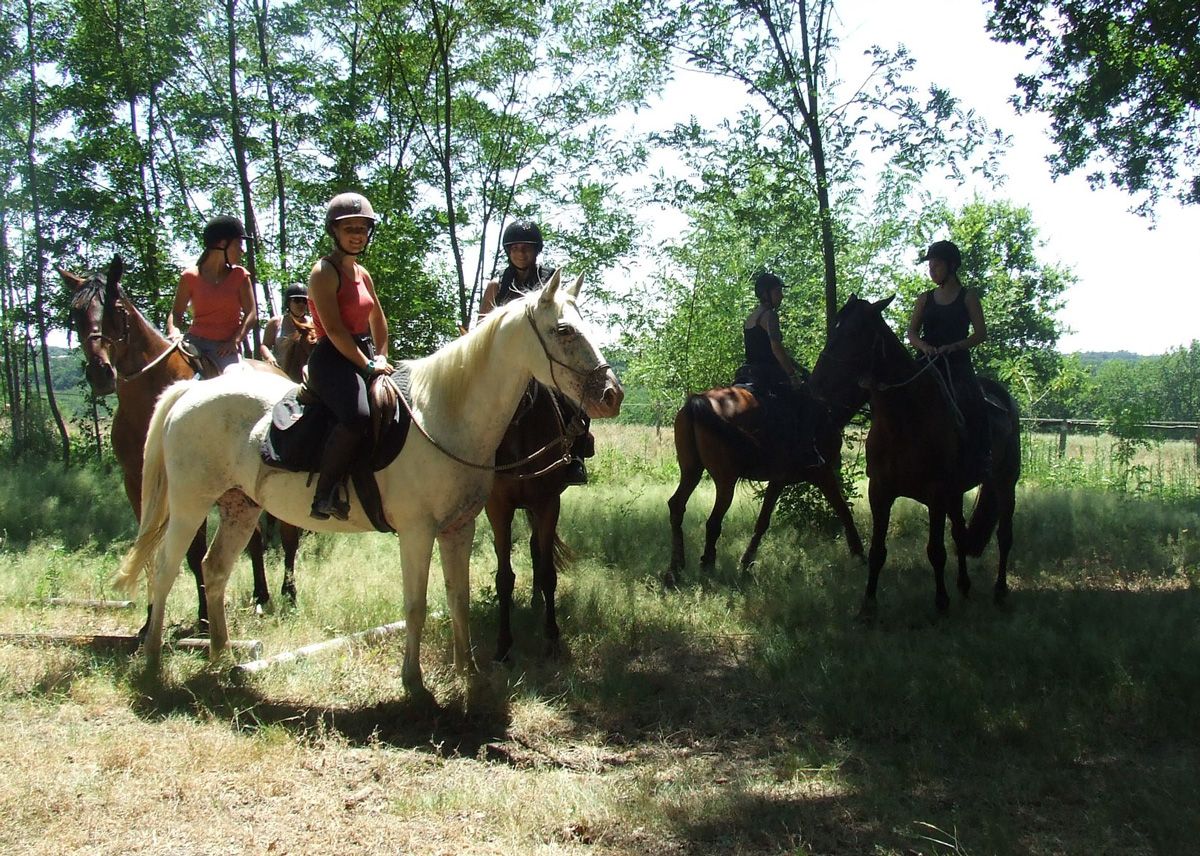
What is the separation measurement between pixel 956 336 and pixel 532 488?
13.6 ft

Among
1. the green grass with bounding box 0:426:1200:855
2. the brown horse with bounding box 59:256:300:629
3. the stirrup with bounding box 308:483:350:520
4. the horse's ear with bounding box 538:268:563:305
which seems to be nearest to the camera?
the green grass with bounding box 0:426:1200:855

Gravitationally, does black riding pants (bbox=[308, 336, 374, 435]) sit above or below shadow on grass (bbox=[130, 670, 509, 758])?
above

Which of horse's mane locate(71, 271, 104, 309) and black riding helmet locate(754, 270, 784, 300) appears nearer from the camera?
horse's mane locate(71, 271, 104, 309)

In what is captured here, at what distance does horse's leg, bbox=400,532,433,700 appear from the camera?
493cm

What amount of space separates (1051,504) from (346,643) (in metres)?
10.1

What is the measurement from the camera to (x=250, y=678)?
17.4 ft

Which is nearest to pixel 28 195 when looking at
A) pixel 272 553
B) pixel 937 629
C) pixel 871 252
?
pixel 272 553

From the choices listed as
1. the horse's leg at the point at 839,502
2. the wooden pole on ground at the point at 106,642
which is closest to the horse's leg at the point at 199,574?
the wooden pole on ground at the point at 106,642

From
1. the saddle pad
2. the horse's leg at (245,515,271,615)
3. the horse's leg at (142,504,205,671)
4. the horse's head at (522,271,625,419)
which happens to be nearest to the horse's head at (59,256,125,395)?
the horse's leg at (142,504,205,671)

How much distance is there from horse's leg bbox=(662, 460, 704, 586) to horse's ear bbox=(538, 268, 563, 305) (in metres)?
4.24

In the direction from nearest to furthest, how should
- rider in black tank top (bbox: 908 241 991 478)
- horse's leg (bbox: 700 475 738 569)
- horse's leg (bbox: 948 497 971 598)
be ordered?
horse's leg (bbox: 948 497 971 598) → rider in black tank top (bbox: 908 241 991 478) → horse's leg (bbox: 700 475 738 569)

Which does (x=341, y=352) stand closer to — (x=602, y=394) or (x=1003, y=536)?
(x=602, y=394)

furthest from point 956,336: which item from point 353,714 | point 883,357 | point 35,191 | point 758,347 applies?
point 35,191

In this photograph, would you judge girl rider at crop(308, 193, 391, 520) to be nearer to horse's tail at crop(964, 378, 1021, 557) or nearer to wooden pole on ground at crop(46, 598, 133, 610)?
wooden pole on ground at crop(46, 598, 133, 610)
